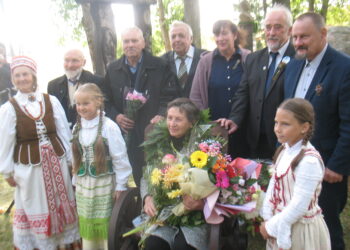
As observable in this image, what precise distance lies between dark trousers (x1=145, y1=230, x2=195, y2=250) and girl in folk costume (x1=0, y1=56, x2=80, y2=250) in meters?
1.25

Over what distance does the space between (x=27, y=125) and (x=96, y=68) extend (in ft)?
5.46

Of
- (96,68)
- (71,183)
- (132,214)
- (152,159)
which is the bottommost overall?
(132,214)

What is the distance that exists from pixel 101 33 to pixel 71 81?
96 cm

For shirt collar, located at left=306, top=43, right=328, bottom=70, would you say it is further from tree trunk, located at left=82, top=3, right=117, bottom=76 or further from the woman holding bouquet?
tree trunk, located at left=82, top=3, right=117, bottom=76

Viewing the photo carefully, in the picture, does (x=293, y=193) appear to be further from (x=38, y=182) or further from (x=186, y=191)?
(x=38, y=182)

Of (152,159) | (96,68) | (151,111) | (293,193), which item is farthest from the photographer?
(96,68)

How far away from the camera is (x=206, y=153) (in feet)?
7.91

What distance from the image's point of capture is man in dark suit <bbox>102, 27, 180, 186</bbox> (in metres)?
3.60

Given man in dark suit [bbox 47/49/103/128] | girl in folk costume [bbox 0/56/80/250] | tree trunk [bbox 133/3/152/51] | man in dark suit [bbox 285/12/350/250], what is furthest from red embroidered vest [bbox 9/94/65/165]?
man in dark suit [bbox 285/12/350/250]

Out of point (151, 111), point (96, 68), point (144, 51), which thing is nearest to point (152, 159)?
point (151, 111)

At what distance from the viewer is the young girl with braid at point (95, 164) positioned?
2.97m

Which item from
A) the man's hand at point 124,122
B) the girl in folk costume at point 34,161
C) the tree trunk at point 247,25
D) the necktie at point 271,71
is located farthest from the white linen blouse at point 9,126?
the tree trunk at point 247,25

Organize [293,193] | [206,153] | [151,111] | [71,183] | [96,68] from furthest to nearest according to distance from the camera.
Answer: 1. [96,68]
2. [151,111]
3. [71,183]
4. [206,153]
5. [293,193]

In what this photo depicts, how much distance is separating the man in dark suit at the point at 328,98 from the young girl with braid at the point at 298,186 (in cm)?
49
